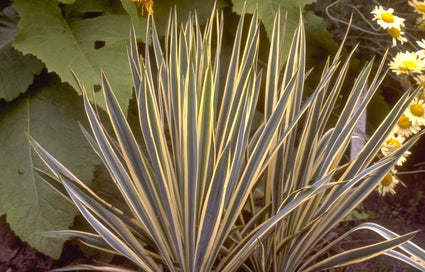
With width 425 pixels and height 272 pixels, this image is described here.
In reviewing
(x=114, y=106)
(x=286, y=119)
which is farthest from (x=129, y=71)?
(x=286, y=119)

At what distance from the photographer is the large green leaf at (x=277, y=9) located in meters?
2.14

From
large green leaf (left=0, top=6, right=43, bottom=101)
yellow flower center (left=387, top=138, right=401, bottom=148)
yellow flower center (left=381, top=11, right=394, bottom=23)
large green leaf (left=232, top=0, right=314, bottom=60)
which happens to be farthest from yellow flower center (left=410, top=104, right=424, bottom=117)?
large green leaf (left=0, top=6, right=43, bottom=101)

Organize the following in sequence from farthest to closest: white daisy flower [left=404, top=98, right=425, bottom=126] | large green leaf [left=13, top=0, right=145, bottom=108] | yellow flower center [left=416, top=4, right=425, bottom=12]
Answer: yellow flower center [left=416, top=4, right=425, bottom=12] < white daisy flower [left=404, top=98, right=425, bottom=126] < large green leaf [left=13, top=0, right=145, bottom=108]

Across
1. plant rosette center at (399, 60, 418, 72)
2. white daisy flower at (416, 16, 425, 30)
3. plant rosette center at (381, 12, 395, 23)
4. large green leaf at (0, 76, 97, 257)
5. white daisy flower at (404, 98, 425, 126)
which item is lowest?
large green leaf at (0, 76, 97, 257)

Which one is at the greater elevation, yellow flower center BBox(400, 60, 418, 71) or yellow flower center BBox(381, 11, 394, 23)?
yellow flower center BBox(381, 11, 394, 23)

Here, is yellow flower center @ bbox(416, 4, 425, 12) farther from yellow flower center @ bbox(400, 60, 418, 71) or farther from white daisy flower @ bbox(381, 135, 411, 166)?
white daisy flower @ bbox(381, 135, 411, 166)

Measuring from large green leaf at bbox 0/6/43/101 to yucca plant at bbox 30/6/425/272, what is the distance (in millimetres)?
422

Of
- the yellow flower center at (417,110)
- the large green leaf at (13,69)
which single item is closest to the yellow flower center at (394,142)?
the yellow flower center at (417,110)

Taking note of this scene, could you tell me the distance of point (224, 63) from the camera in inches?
96.4

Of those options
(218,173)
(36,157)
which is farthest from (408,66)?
(36,157)

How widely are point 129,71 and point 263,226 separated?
25.0 inches

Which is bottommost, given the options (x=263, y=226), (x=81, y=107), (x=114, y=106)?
(x=81, y=107)

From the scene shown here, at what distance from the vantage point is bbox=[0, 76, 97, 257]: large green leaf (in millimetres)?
2006

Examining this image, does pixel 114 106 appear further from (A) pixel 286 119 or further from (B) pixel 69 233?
(A) pixel 286 119
